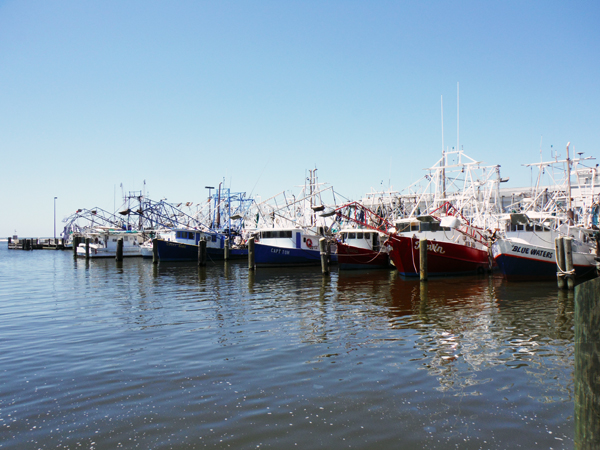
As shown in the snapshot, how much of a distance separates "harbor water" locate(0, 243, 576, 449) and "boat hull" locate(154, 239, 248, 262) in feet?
103

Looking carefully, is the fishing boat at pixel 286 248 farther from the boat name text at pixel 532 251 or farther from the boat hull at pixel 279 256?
the boat name text at pixel 532 251

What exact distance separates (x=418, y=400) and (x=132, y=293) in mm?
18843

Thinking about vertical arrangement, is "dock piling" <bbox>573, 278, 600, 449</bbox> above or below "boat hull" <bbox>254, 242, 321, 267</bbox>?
above

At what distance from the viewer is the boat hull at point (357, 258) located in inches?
1457

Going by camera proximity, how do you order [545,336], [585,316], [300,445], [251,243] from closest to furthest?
[585,316], [300,445], [545,336], [251,243]

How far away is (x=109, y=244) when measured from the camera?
61.3 meters

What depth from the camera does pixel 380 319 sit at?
599 inches

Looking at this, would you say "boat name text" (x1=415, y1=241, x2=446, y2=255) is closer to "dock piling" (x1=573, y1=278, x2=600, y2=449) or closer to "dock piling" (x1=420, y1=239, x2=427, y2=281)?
"dock piling" (x1=420, y1=239, x2=427, y2=281)

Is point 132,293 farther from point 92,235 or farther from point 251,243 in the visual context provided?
point 92,235

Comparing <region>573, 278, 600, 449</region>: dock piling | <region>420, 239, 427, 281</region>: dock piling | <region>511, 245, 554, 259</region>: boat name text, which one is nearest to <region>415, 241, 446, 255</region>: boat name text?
<region>420, 239, 427, 281</region>: dock piling

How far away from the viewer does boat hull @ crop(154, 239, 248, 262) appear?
50.0 m

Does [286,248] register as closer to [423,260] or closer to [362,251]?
[362,251]

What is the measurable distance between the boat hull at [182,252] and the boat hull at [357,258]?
60.0 ft

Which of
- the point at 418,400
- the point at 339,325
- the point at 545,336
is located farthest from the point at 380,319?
the point at 418,400
